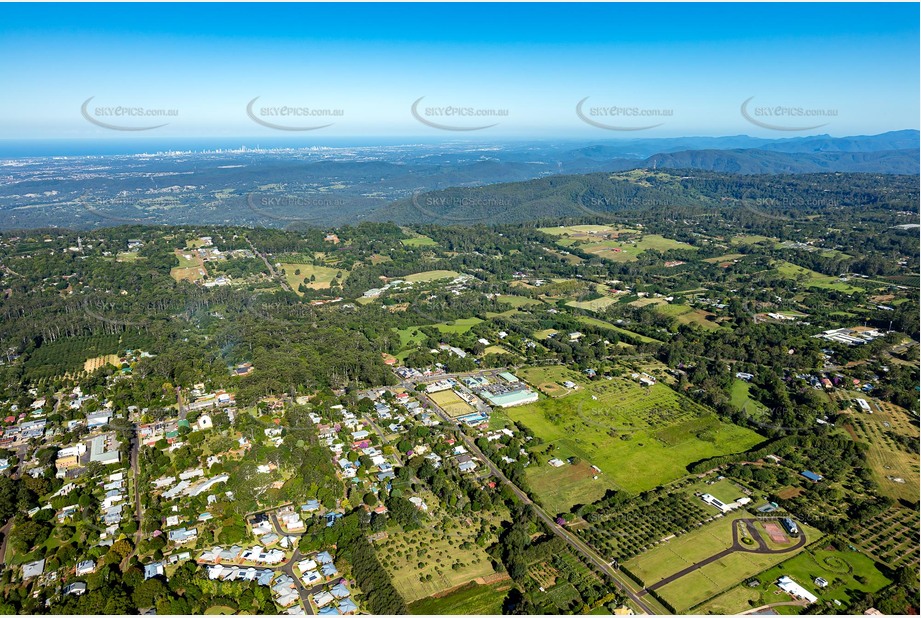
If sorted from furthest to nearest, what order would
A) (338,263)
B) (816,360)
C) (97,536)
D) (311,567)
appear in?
(338,263) → (816,360) → (97,536) → (311,567)

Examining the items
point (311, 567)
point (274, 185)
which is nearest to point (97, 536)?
point (311, 567)

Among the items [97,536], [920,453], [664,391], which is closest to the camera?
[97,536]

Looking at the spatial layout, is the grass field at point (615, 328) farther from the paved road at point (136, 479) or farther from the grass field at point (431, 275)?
the paved road at point (136, 479)

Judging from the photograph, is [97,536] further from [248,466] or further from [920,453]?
[920,453]

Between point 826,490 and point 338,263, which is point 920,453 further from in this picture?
point 338,263

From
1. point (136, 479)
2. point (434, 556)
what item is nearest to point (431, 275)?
point (136, 479)

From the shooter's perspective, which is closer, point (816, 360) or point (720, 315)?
point (816, 360)
